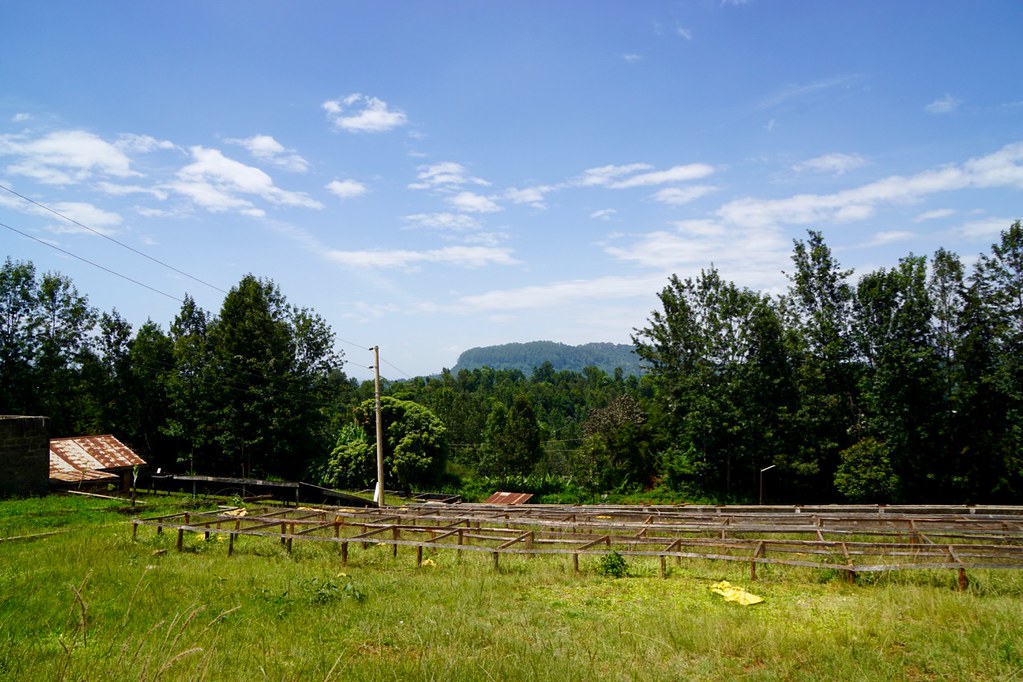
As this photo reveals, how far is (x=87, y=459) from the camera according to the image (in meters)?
30.8

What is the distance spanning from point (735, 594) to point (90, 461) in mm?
→ 31549

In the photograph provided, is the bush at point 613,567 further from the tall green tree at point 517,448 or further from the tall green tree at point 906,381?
the tall green tree at point 517,448

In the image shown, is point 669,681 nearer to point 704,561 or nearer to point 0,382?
point 704,561

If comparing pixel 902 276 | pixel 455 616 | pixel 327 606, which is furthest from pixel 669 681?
pixel 902 276

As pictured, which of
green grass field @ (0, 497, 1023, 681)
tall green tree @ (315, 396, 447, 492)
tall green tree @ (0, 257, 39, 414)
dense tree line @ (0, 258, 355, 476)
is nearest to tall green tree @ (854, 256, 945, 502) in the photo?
green grass field @ (0, 497, 1023, 681)

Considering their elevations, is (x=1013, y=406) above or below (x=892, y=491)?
above

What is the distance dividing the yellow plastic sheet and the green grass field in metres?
0.22

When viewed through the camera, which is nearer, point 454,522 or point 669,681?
point 669,681

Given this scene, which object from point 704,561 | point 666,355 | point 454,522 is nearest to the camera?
point 704,561

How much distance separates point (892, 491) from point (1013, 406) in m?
6.84

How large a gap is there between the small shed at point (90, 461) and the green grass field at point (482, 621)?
588 inches

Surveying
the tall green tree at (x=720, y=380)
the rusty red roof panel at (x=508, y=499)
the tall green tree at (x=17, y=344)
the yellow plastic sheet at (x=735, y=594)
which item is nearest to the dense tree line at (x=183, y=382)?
the tall green tree at (x=17, y=344)

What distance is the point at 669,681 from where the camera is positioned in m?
6.83

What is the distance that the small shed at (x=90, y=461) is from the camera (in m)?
28.9
